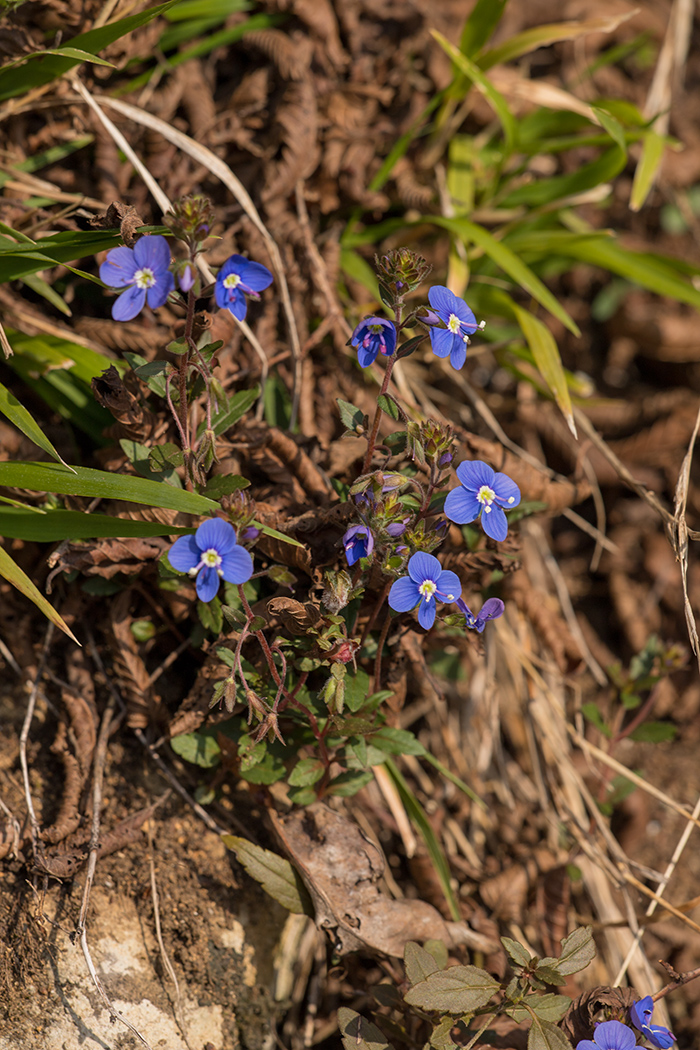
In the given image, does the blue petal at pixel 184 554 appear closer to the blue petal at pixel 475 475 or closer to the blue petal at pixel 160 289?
the blue petal at pixel 160 289

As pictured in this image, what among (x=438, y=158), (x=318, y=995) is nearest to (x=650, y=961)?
(x=318, y=995)

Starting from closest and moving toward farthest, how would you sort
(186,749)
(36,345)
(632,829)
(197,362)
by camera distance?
(197,362) → (186,749) → (36,345) → (632,829)

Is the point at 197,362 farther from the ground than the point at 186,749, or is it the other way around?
the point at 197,362

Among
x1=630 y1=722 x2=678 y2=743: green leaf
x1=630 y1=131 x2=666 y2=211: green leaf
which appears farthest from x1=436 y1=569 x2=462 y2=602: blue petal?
x1=630 y1=131 x2=666 y2=211: green leaf

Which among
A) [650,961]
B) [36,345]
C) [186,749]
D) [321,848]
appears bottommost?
[650,961]

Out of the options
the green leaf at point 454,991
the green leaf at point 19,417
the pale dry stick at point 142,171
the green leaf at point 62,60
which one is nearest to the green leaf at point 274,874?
the green leaf at point 454,991

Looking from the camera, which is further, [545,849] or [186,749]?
[545,849]

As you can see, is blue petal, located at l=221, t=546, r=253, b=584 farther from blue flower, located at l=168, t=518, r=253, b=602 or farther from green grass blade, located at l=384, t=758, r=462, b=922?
green grass blade, located at l=384, t=758, r=462, b=922

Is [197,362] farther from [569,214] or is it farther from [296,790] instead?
[569,214]
